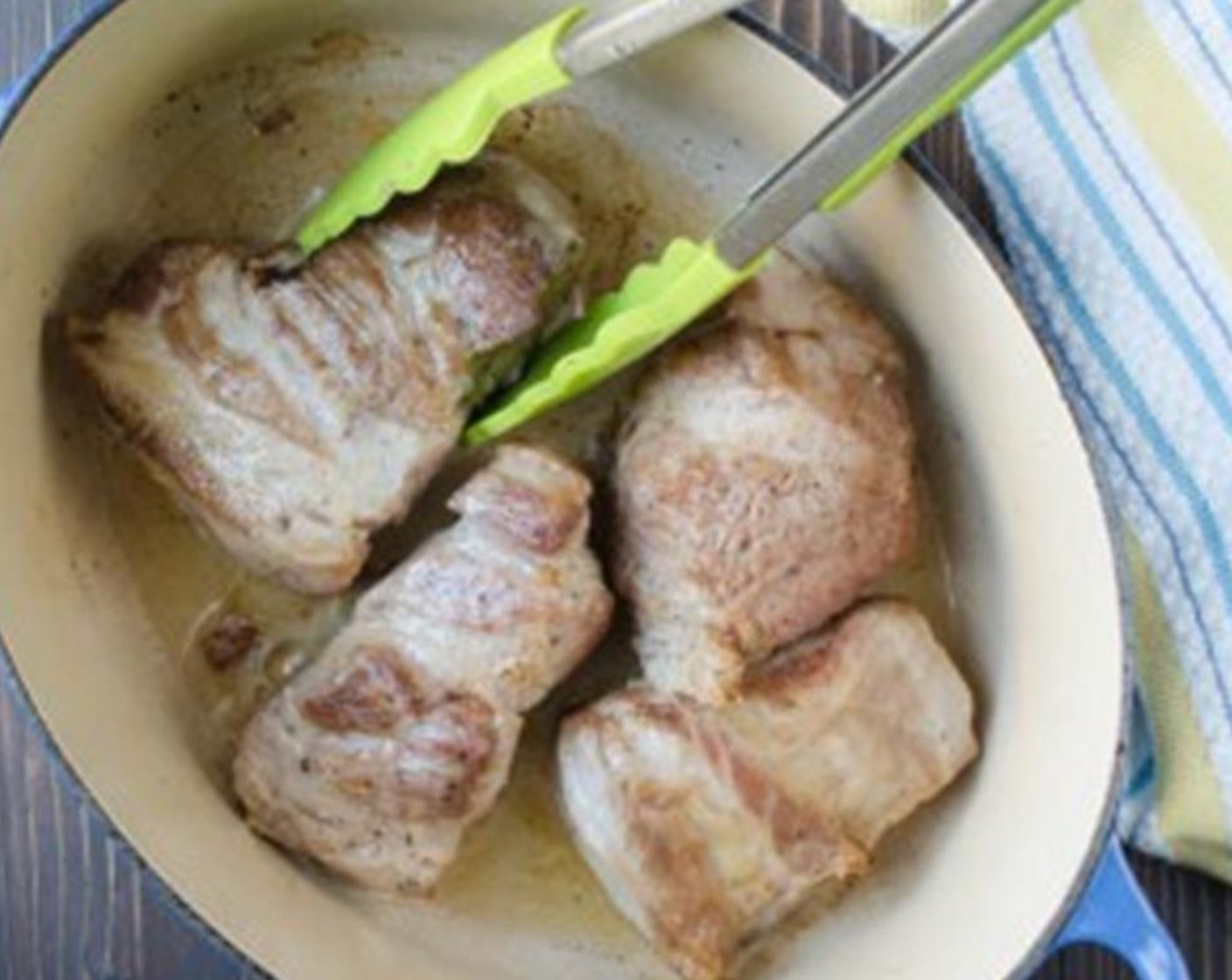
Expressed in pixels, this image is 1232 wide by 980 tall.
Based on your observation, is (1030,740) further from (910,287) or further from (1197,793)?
(910,287)

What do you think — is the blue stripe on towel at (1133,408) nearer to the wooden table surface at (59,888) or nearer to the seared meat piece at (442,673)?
the wooden table surface at (59,888)

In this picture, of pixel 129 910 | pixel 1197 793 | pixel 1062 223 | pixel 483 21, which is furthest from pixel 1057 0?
pixel 129 910

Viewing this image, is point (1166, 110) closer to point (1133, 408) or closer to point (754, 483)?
point (1133, 408)

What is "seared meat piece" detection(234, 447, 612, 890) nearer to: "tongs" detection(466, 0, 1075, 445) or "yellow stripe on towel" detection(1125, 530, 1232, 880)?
"tongs" detection(466, 0, 1075, 445)

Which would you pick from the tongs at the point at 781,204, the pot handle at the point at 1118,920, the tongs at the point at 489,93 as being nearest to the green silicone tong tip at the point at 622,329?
the tongs at the point at 781,204

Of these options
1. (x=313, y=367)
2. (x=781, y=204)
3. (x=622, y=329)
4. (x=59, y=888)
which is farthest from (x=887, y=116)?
(x=59, y=888)
